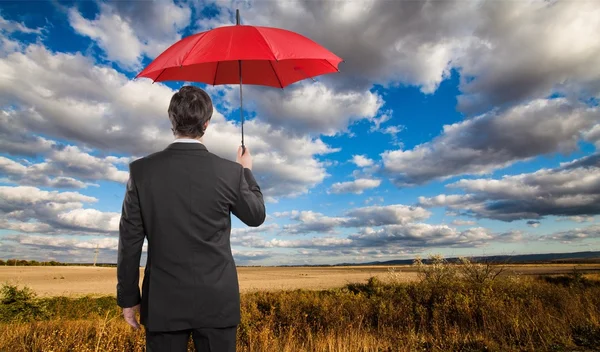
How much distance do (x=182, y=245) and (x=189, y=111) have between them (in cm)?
82

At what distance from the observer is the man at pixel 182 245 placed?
2320 mm

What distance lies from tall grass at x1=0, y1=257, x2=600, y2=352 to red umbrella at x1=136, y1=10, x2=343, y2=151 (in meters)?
4.35

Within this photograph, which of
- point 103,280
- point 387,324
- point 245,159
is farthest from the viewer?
point 103,280

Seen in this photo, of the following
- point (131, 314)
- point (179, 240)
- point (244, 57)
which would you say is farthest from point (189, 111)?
point (244, 57)

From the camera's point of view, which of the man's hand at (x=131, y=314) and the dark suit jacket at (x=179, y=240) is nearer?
the dark suit jacket at (x=179, y=240)

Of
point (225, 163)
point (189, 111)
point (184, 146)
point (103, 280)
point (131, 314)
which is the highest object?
point (189, 111)

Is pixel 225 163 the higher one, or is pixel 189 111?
pixel 189 111

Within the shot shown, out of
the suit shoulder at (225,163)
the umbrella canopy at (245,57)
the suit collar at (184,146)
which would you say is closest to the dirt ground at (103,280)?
the umbrella canopy at (245,57)

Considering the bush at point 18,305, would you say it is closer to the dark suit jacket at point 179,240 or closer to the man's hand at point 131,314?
the man's hand at point 131,314

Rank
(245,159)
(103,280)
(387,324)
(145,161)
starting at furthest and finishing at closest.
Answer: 1. (103,280)
2. (387,324)
3. (245,159)
4. (145,161)

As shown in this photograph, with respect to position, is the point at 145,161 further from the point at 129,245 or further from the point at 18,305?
the point at 18,305

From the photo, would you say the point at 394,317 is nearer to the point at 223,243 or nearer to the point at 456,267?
the point at 456,267

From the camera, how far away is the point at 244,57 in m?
4.02

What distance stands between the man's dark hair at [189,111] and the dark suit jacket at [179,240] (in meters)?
0.12
